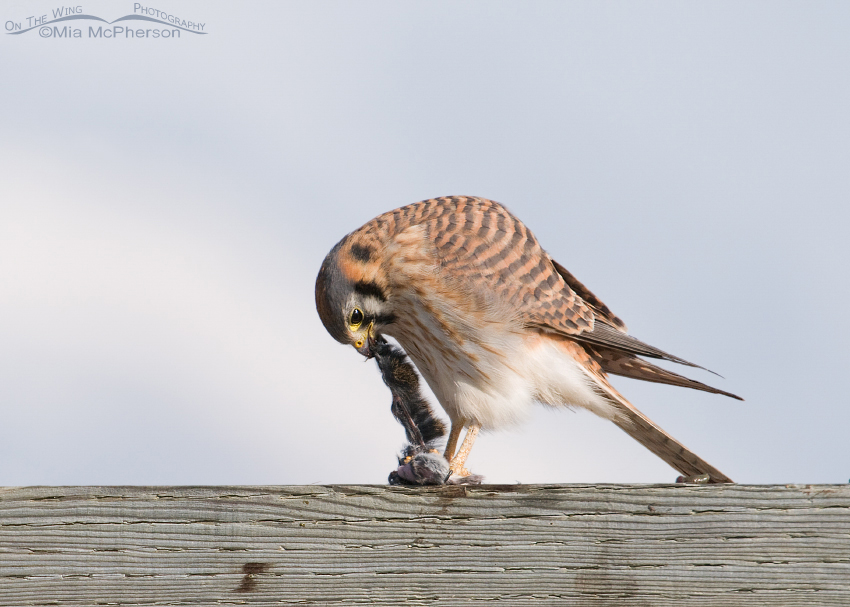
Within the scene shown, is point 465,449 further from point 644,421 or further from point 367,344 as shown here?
point 644,421

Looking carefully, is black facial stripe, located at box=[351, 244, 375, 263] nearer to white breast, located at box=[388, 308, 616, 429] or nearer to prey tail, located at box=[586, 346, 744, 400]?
white breast, located at box=[388, 308, 616, 429]

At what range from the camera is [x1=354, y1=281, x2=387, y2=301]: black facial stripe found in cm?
287

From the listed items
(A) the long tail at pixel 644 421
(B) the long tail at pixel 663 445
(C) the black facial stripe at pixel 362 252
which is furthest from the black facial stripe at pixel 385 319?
(B) the long tail at pixel 663 445

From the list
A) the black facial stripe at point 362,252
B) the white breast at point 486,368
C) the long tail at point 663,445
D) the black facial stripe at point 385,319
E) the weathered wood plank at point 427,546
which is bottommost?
the weathered wood plank at point 427,546

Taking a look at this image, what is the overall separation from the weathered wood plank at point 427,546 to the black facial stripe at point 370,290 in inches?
44.8

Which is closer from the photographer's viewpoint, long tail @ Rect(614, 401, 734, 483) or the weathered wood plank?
the weathered wood plank

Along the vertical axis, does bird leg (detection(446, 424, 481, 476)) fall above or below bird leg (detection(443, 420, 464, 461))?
below

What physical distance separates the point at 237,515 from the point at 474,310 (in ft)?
4.29

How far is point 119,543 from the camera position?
1838 millimetres

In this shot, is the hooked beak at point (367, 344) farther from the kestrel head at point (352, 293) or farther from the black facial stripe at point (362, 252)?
the black facial stripe at point (362, 252)

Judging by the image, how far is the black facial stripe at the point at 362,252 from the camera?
2.90m

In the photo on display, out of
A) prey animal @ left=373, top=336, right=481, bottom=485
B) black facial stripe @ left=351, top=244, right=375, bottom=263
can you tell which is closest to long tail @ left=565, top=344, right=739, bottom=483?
prey animal @ left=373, top=336, right=481, bottom=485

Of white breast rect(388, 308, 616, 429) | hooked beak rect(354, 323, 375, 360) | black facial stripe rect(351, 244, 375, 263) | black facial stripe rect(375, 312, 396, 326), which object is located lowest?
white breast rect(388, 308, 616, 429)

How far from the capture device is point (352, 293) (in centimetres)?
285
